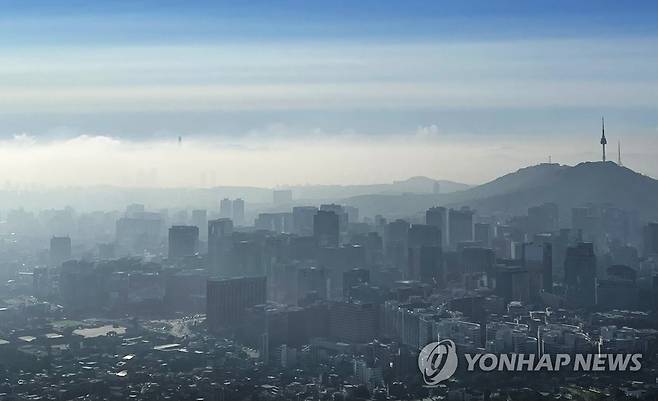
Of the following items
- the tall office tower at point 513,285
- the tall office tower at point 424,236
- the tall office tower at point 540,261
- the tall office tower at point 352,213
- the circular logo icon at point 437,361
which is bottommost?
the circular logo icon at point 437,361

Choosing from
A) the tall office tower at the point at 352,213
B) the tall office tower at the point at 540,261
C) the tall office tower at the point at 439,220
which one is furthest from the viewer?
the tall office tower at the point at 352,213

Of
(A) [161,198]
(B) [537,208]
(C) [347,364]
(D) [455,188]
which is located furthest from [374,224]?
(C) [347,364]

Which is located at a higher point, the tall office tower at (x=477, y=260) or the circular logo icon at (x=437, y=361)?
Answer: the tall office tower at (x=477, y=260)

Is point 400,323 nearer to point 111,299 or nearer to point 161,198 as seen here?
point 111,299

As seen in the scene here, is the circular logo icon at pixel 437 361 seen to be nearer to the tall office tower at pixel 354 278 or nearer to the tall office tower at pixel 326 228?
the tall office tower at pixel 354 278

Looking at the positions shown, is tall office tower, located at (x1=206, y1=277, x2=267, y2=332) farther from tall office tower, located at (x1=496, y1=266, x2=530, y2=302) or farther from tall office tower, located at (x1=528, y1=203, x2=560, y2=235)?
tall office tower, located at (x1=528, y1=203, x2=560, y2=235)

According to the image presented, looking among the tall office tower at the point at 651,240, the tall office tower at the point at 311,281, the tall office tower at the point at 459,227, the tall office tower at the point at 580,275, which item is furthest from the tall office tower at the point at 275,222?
the tall office tower at the point at 651,240
